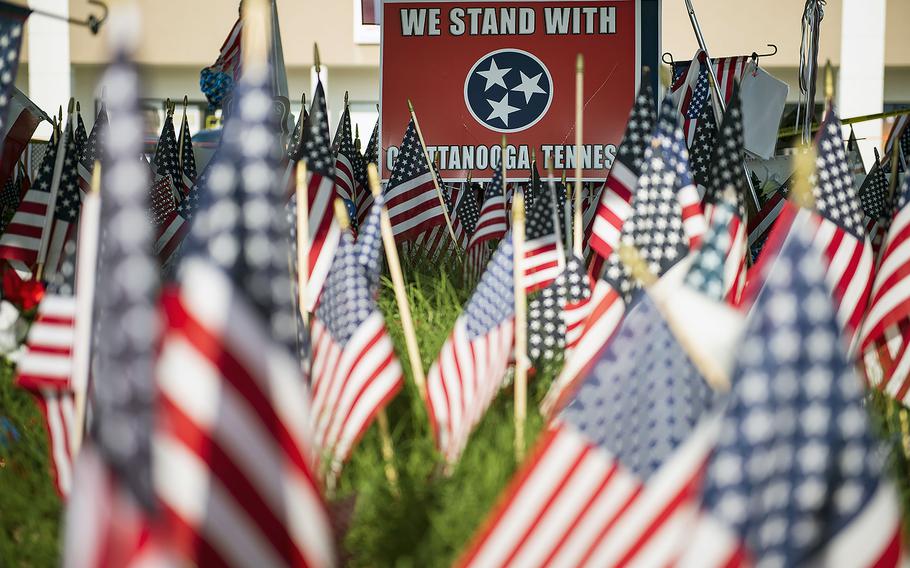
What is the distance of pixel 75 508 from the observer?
1841mm

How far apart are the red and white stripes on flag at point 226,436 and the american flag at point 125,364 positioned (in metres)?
0.06

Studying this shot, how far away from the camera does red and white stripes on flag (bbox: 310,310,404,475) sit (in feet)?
9.26

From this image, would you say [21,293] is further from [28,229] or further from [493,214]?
[493,214]

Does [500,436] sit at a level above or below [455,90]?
below

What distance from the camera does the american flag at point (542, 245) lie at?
3797mm

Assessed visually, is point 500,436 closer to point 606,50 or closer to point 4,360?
point 4,360

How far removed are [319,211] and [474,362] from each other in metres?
1.27

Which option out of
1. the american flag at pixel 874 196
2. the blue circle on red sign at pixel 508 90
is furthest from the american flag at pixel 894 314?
the blue circle on red sign at pixel 508 90

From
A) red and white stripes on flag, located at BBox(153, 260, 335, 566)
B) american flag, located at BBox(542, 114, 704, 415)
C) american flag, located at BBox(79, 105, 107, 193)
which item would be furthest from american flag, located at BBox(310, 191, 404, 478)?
american flag, located at BBox(79, 105, 107, 193)

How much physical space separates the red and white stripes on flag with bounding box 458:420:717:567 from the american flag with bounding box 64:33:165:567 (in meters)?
0.72

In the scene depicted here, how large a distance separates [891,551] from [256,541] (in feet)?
3.92

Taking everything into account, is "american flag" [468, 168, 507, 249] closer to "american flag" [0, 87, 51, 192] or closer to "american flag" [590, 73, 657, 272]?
"american flag" [590, 73, 657, 272]

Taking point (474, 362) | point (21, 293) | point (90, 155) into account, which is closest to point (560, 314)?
point (474, 362)

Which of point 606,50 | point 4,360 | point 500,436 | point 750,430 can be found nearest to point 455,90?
point 606,50
